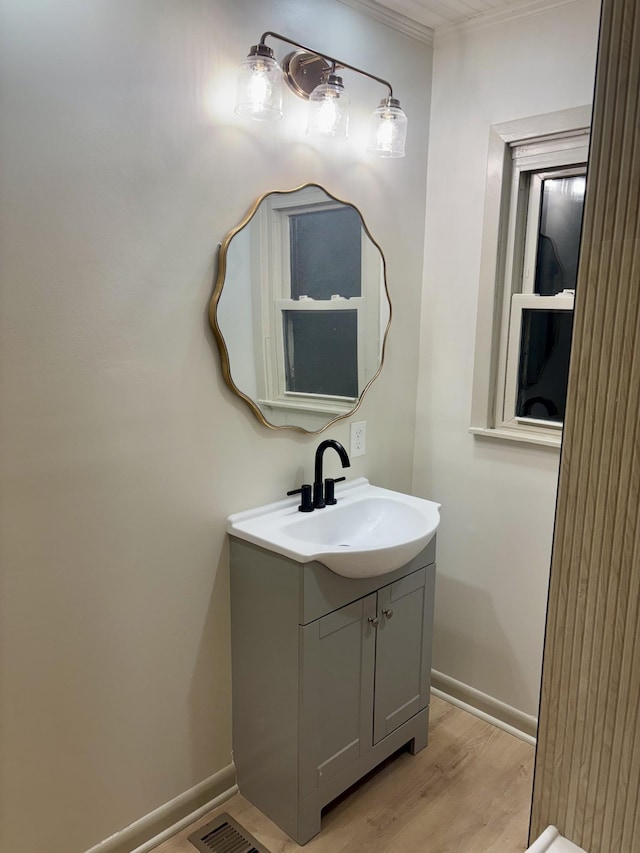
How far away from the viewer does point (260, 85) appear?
1.73 meters

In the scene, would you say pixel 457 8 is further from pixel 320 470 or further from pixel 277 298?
pixel 320 470

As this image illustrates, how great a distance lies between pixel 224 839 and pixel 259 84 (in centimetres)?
221

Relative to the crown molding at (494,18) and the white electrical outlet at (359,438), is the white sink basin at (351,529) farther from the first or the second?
the crown molding at (494,18)

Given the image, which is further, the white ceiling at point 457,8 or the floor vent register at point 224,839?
the white ceiling at point 457,8

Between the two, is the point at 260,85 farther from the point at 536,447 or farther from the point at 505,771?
the point at 505,771

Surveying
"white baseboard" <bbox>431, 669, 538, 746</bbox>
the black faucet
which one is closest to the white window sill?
the black faucet

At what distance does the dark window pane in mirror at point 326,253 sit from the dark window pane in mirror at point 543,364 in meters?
0.65

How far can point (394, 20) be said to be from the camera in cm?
221

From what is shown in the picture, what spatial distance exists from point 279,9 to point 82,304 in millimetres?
1098

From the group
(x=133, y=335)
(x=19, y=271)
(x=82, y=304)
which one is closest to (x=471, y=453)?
(x=133, y=335)

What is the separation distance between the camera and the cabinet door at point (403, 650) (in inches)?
81.9

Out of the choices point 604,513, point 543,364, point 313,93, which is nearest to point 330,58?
point 313,93

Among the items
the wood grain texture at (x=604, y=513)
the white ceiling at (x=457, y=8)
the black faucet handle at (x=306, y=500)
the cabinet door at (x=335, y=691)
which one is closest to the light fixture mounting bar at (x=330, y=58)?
the white ceiling at (x=457, y=8)

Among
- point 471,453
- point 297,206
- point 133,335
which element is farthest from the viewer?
point 471,453
